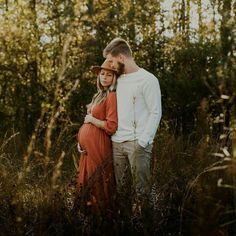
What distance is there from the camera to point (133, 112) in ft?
15.3

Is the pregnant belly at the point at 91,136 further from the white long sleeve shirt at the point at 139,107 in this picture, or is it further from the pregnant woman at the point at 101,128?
the white long sleeve shirt at the point at 139,107

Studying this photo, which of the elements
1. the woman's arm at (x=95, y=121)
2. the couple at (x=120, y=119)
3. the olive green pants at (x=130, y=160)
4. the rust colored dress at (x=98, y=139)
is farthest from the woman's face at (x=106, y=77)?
the olive green pants at (x=130, y=160)

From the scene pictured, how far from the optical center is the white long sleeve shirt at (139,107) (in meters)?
4.59

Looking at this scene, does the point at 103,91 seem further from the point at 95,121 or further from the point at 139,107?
the point at 139,107

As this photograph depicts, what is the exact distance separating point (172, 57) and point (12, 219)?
6.78 metres

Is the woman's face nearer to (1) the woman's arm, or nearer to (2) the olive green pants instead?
(1) the woman's arm

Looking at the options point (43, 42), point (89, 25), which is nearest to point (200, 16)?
point (89, 25)

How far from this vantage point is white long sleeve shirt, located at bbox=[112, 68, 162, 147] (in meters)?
4.59

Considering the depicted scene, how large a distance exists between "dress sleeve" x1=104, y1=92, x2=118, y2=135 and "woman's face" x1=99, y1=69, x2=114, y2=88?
10cm

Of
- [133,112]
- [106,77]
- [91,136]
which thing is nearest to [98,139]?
[91,136]

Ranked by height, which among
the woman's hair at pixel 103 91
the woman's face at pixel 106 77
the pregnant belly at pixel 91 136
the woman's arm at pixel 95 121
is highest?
the woman's face at pixel 106 77

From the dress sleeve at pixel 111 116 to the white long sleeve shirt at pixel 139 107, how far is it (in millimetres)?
36

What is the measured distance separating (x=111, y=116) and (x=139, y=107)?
25cm

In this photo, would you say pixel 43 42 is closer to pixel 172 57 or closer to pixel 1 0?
pixel 1 0
